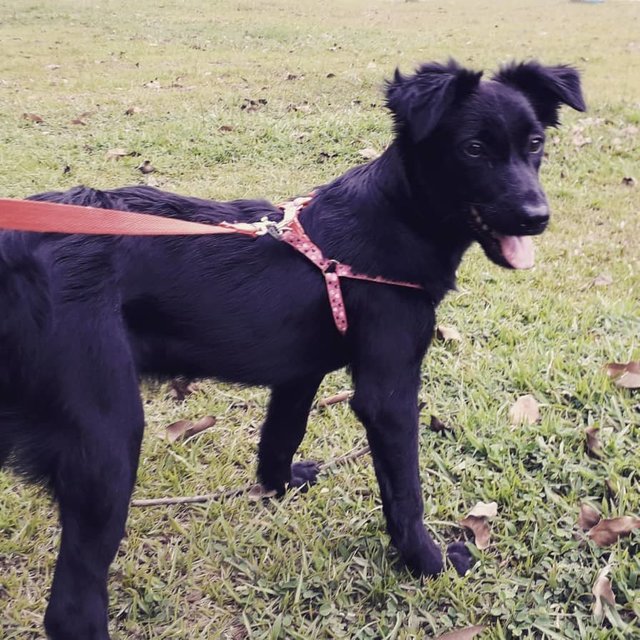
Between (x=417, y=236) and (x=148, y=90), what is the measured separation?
22.2ft

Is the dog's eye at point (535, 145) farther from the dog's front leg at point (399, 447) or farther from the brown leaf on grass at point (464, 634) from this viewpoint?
the brown leaf on grass at point (464, 634)

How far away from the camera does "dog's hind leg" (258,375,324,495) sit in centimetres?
235

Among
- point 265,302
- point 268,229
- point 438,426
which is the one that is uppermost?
point 268,229

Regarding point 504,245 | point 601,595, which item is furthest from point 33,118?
point 601,595

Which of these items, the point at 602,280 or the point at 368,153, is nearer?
the point at 602,280

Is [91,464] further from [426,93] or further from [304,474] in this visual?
[426,93]

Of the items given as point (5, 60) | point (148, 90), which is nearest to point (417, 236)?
point (148, 90)

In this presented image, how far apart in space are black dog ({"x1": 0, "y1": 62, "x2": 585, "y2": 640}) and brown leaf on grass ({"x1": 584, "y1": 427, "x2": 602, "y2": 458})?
70 cm

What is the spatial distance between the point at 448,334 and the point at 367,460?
3.09 feet

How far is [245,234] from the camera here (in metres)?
1.85

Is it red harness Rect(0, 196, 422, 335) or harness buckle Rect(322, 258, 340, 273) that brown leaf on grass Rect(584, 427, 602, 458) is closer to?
red harness Rect(0, 196, 422, 335)

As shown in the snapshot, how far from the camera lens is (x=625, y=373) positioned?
2818 millimetres

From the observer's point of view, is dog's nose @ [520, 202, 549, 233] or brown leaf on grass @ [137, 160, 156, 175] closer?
dog's nose @ [520, 202, 549, 233]

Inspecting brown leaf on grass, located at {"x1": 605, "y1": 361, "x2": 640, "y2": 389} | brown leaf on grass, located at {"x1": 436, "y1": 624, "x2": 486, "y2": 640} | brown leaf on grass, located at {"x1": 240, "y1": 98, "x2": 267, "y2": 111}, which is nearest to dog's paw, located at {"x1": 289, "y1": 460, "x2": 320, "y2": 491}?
brown leaf on grass, located at {"x1": 436, "y1": 624, "x2": 486, "y2": 640}
